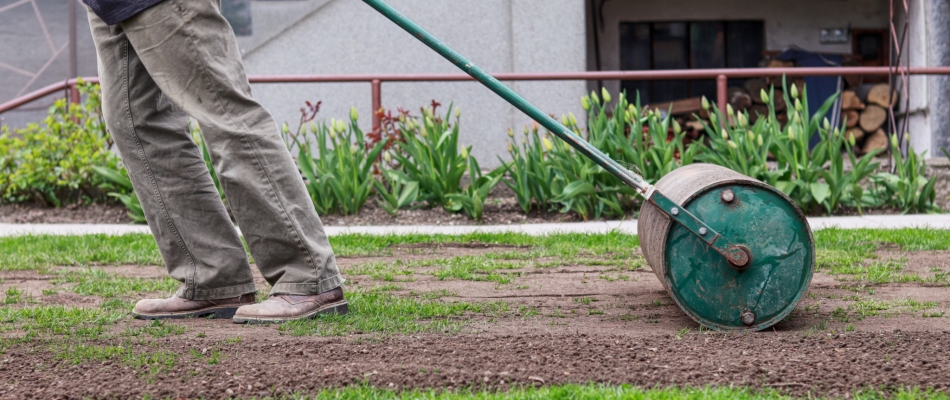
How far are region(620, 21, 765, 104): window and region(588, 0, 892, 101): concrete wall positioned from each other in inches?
7.9

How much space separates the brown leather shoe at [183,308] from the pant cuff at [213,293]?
0.01 metres

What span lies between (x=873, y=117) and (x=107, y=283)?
892cm

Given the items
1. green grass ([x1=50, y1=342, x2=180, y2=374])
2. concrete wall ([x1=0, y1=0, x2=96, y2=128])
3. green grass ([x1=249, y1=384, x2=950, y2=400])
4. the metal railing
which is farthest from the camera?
concrete wall ([x1=0, y1=0, x2=96, y2=128])

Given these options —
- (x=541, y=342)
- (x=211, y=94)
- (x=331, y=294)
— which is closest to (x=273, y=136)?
(x=211, y=94)

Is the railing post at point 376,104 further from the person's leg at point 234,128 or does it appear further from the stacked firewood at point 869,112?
the stacked firewood at point 869,112

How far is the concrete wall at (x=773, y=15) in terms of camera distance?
11.4m

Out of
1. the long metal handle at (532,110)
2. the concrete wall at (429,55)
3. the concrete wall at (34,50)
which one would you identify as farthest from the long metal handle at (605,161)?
the concrete wall at (34,50)

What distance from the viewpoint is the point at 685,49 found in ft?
39.2

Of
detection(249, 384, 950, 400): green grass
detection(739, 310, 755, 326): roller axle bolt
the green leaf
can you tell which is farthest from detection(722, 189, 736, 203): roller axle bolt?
the green leaf

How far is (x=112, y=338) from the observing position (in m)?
2.53

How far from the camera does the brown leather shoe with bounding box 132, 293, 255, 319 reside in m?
2.92

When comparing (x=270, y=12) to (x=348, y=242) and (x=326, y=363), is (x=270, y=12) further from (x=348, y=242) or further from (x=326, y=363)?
(x=326, y=363)

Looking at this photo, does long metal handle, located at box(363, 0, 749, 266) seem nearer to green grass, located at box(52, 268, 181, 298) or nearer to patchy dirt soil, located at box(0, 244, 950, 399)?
patchy dirt soil, located at box(0, 244, 950, 399)

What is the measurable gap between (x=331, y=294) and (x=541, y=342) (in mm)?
744
